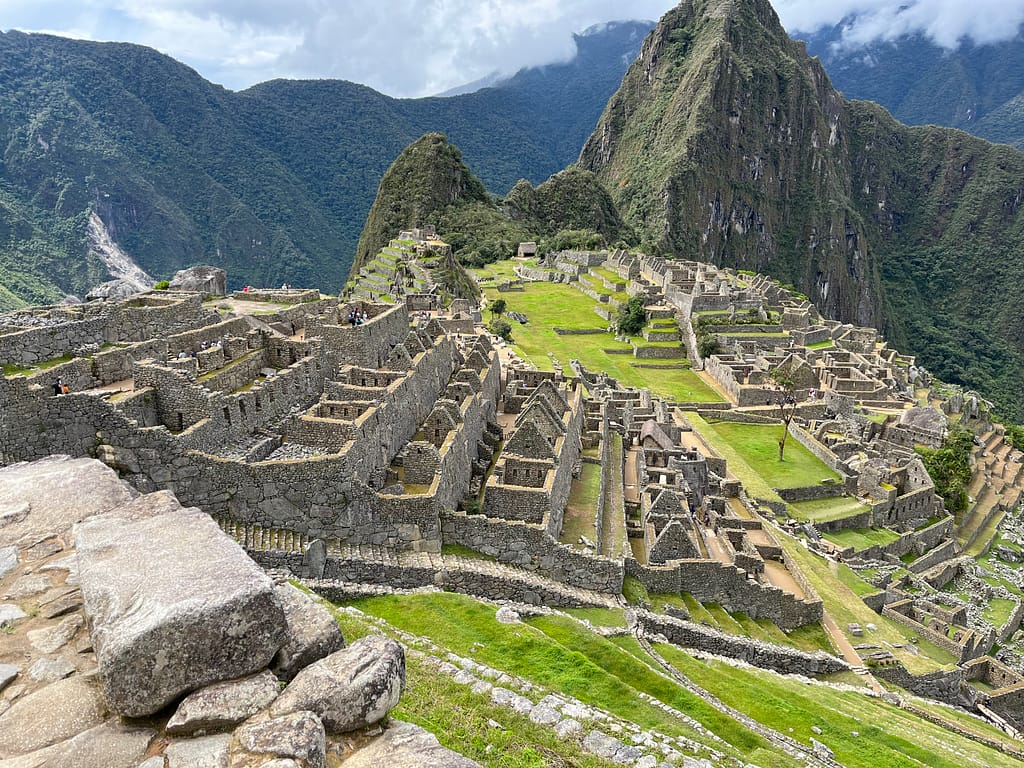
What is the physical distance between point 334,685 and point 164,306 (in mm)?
18518

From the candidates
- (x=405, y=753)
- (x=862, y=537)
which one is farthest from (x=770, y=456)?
(x=405, y=753)

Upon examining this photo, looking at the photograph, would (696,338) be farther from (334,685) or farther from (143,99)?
(143,99)

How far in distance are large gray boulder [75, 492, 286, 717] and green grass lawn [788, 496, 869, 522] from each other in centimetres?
3535

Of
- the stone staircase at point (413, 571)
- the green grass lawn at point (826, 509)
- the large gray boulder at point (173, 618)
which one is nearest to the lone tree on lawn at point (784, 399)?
the green grass lawn at point (826, 509)

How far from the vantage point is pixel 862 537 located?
37.1 meters

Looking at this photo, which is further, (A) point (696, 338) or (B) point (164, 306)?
(A) point (696, 338)

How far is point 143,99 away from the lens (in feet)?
551

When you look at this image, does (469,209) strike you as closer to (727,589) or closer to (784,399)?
(784,399)

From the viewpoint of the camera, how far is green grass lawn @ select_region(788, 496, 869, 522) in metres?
36.7

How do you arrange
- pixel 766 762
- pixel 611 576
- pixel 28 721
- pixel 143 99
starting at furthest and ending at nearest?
pixel 143 99
pixel 611 576
pixel 766 762
pixel 28 721

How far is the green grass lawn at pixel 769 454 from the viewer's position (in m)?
40.3

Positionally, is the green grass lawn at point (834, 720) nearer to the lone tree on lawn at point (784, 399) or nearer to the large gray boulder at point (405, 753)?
the large gray boulder at point (405, 753)

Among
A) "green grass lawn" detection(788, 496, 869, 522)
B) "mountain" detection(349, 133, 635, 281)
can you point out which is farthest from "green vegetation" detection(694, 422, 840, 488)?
"mountain" detection(349, 133, 635, 281)

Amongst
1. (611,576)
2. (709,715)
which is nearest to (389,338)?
(611,576)
